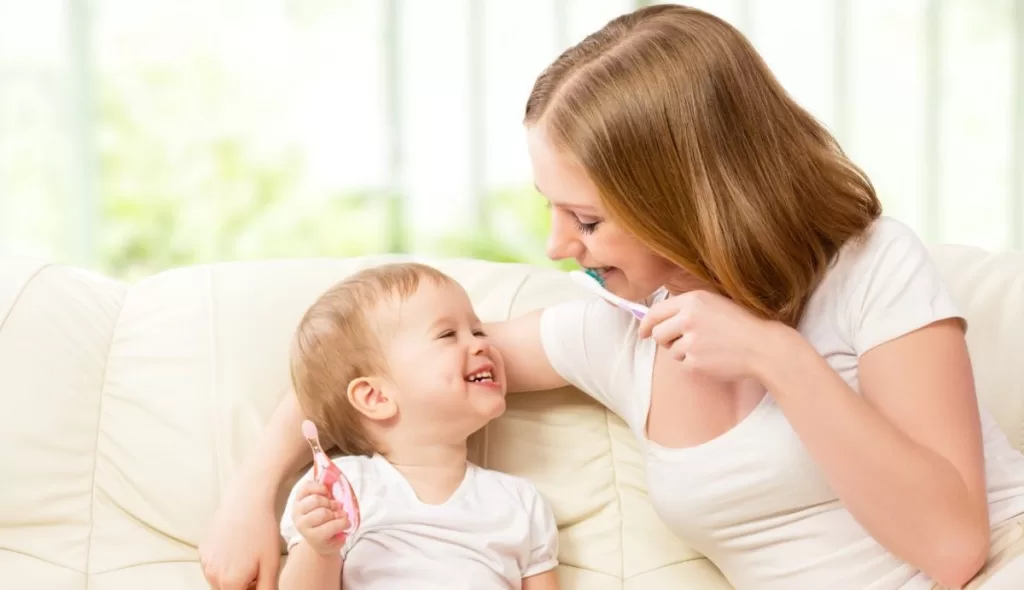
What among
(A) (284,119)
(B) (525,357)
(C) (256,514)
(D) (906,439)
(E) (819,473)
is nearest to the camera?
(D) (906,439)

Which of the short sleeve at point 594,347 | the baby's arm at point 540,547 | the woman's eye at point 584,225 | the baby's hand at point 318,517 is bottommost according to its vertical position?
the baby's arm at point 540,547

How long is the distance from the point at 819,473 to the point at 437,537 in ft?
1.59

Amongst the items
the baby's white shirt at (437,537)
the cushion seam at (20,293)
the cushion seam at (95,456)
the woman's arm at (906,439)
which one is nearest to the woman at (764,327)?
the woman's arm at (906,439)

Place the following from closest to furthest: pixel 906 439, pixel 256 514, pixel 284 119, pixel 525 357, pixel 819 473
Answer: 1. pixel 906 439
2. pixel 819 473
3. pixel 256 514
4. pixel 525 357
5. pixel 284 119

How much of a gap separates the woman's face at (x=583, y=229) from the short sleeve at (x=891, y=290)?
8.5 inches

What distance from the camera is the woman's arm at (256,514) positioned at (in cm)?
132

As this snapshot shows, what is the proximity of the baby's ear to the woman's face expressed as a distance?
308 millimetres

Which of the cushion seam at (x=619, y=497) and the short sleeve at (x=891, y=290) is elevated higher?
the short sleeve at (x=891, y=290)

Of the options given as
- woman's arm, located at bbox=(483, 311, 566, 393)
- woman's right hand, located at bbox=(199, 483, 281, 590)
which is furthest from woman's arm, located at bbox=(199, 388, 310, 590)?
woman's arm, located at bbox=(483, 311, 566, 393)

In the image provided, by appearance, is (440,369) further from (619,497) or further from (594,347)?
(619,497)

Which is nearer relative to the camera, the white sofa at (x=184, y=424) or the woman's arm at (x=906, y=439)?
the woman's arm at (x=906, y=439)

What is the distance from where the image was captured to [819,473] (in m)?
1.24

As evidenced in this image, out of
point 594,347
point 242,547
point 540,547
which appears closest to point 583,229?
point 594,347

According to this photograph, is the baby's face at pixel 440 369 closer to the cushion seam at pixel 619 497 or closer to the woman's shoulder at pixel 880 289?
the cushion seam at pixel 619 497
